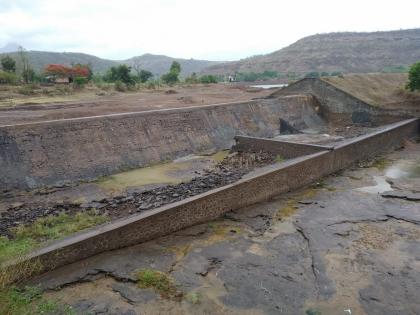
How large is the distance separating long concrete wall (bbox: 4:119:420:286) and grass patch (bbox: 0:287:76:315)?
48cm

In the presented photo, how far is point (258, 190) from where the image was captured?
1090 cm

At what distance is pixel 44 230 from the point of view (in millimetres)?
8773

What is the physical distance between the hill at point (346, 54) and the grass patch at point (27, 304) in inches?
2726

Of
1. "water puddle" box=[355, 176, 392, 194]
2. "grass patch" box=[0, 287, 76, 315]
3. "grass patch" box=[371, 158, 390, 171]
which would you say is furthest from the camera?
"grass patch" box=[371, 158, 390, 171]

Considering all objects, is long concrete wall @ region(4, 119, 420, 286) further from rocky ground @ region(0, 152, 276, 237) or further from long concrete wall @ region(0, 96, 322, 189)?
long concrete wall @ region(0, 96, 322, 189)

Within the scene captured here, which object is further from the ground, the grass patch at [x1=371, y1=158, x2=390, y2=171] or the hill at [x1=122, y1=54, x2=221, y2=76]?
the hill at [x1=122, y1=54, x2=221, y2=76]

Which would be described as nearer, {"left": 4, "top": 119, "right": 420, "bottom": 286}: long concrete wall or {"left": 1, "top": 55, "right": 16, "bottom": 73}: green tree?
{"left": 4, "top": 119, "right": 420, "bottom": 286}: long concrete wall

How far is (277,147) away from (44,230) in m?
9.54

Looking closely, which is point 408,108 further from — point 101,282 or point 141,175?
point 101,282

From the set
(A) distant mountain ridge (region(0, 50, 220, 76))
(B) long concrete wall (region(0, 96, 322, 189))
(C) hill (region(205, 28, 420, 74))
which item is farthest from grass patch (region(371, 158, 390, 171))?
(C) hill (region(205, 28, 420, 74))

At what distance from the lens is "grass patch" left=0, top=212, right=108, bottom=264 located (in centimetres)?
751

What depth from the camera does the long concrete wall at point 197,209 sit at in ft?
23.8

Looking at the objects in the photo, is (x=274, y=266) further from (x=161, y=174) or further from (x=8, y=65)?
(x=8, y=65)

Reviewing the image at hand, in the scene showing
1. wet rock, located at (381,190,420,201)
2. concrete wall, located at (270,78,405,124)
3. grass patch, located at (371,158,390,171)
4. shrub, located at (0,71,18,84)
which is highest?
shrub, located at (0,71,18,84)
